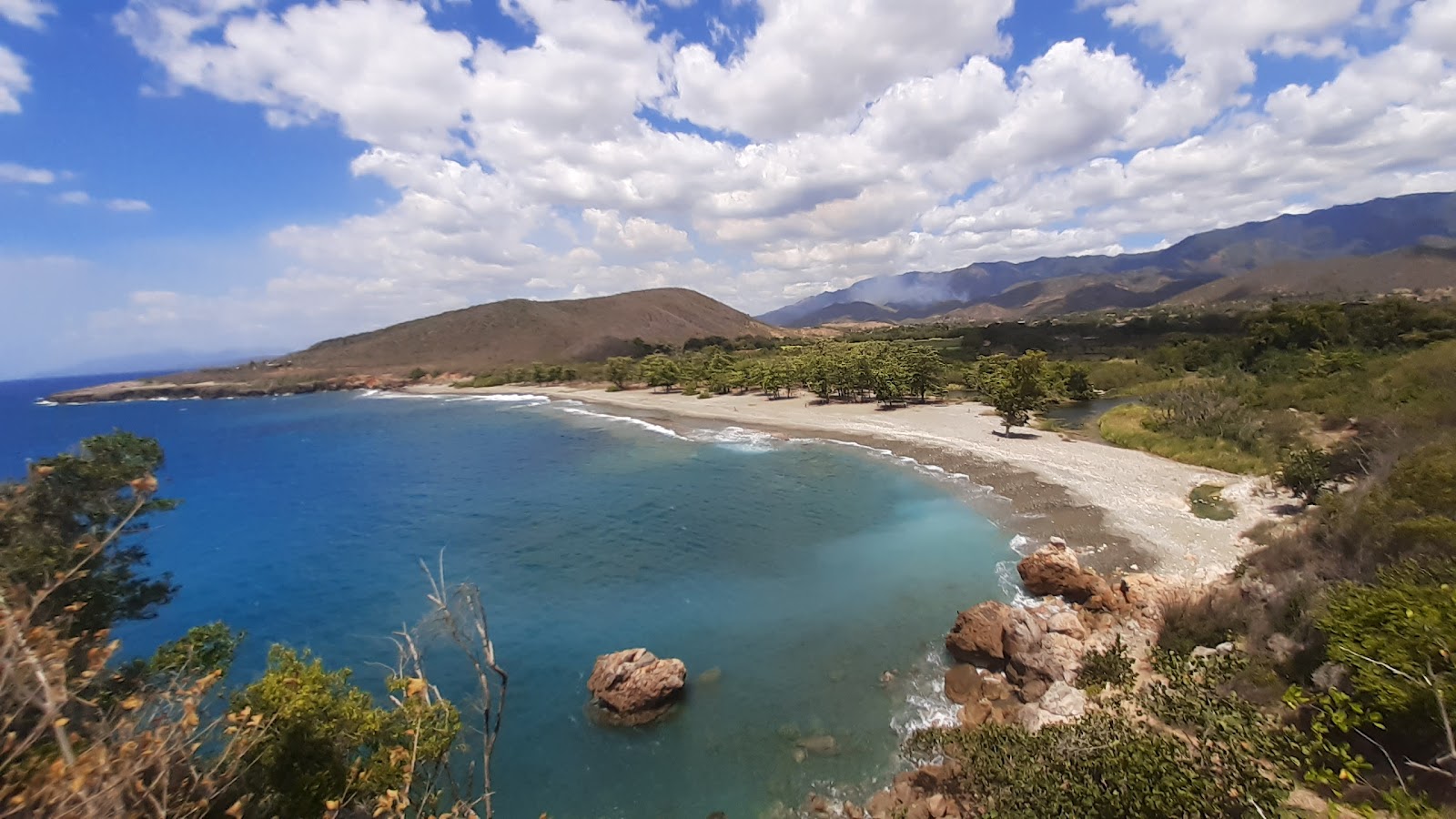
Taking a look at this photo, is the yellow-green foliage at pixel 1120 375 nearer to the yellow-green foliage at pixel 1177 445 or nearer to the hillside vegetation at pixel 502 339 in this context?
the yellow-green foliage at pixel 1177 445

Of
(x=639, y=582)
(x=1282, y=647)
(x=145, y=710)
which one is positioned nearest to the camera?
(x=145, y=710)

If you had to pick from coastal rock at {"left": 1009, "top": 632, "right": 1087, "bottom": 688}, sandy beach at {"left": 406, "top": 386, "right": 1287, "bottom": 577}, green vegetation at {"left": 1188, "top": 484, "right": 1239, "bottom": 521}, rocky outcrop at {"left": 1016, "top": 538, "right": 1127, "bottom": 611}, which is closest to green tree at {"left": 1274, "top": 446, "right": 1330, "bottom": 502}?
sandy beach at {"left": 406, "top": 386, "right": 1287, "bottom": 577}

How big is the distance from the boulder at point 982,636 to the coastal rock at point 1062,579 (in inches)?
Answer: 126

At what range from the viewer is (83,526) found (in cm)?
1152

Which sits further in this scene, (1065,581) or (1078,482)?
(1078,482)

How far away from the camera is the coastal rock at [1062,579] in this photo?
17078 millimetres

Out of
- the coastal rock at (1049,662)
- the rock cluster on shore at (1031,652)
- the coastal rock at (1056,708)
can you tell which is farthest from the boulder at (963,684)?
the coastal rock at (1056,708)

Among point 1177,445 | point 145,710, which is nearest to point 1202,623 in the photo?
point 145,710

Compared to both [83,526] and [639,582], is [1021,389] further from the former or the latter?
[83,526]

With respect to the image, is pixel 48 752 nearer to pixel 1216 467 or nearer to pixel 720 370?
pixel 1216 467

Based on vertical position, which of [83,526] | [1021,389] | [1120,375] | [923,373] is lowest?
[1120,375]

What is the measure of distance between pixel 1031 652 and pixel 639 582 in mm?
13725

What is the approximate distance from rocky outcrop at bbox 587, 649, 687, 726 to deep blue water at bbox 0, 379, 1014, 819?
0.47m

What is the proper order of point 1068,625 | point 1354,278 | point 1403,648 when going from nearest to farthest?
point 1403,648 → point 1068,625 → point 1354,278
